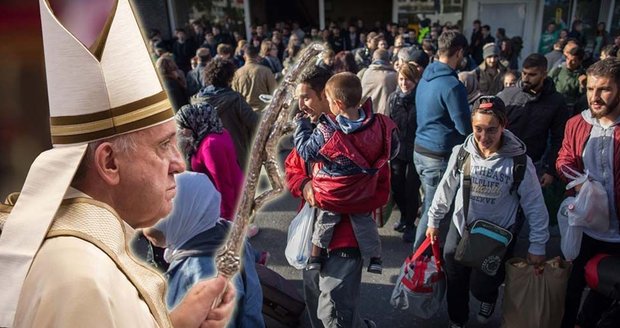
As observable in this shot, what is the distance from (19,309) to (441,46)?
11.5 feet

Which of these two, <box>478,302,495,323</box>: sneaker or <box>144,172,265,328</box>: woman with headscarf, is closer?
<box>144,172,265,328</box>: woman with headscarf

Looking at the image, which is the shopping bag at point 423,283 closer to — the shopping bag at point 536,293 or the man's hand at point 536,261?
the shopping bag at point 536,293

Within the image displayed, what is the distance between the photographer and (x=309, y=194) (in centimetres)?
238

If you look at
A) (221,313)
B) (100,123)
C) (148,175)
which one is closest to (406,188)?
(221,313)

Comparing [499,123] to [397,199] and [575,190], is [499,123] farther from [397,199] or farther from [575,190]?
[397,199]

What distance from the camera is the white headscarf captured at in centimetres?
182

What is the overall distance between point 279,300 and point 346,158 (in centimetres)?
118

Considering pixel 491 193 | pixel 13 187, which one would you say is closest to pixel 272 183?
pixel 13 187

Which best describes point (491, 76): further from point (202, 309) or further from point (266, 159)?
point (202, 309)

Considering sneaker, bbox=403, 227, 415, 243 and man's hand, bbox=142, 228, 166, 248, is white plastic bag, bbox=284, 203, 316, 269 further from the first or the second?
sneaker, bbox=403, 227, 415, 243

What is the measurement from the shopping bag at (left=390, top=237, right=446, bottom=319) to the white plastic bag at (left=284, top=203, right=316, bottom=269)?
0.73 m

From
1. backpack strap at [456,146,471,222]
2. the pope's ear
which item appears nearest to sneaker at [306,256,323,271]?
backpack strap at [456,146,471,222]

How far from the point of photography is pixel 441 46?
369 centimetres

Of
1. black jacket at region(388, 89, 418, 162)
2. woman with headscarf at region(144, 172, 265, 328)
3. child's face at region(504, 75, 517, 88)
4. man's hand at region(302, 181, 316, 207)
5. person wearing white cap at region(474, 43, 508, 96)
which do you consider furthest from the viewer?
person wearing white cap at region(474, 43, 508, 96)
